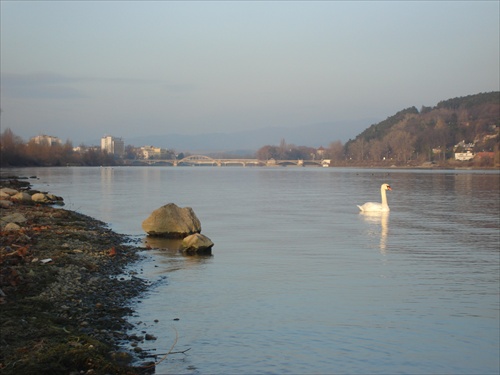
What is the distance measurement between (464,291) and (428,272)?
7.53 ft

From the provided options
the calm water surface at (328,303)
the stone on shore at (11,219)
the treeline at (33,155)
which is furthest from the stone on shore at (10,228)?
the treeline at (33,155)

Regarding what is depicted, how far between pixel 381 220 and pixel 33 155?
131 metres

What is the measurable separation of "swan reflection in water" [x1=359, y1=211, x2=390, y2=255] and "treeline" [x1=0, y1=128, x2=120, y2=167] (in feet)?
335

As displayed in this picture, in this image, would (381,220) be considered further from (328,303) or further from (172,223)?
(328,303)

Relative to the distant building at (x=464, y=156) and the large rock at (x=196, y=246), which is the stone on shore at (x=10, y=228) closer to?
the large rock at (x=196, y=246)

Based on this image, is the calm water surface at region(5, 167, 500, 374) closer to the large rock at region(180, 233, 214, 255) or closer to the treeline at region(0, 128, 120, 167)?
the large rock at region(180, 233, 214, 255)

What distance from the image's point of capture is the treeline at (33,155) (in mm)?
123025

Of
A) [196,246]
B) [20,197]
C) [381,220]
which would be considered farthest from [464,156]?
[196,246]

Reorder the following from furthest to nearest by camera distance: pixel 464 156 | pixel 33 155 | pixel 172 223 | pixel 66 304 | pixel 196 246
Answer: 1. pixel 464 156
2. pixel 33 155
3. pixel 172 223
4. pixel 196 246
5. pixel 66 304

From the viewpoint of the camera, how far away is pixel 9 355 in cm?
734

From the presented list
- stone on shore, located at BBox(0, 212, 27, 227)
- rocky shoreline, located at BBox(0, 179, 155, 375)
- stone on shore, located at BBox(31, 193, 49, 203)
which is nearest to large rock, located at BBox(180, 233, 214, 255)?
rocky shoreline, located at BBox(0, 179, 155, 375)

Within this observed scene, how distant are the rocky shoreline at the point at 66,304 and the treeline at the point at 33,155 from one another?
110653 mm

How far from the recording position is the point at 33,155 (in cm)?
14662

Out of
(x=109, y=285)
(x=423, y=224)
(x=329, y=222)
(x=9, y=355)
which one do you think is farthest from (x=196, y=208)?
(x=9, y=355)
